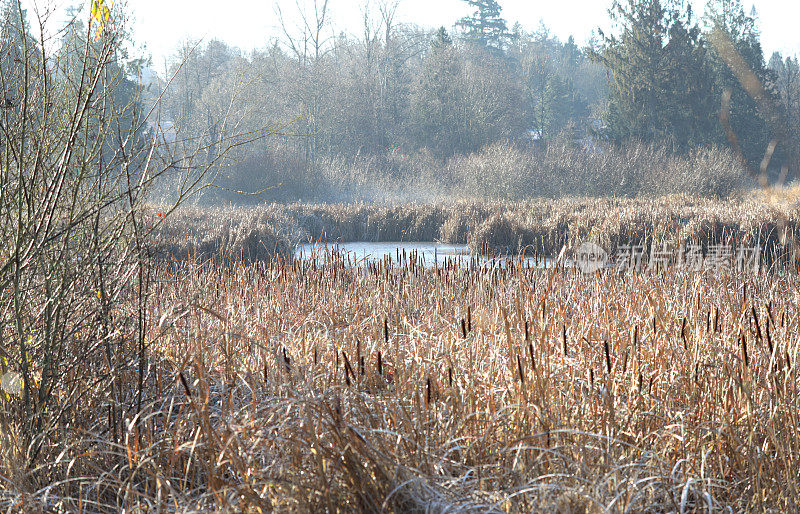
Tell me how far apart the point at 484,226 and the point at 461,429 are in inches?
345

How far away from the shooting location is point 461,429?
227 cm

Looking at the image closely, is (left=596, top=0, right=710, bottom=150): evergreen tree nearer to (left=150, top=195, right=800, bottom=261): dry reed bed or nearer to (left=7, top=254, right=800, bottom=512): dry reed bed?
(left=150, top=195, right=800, bottom=261): dry reed bed

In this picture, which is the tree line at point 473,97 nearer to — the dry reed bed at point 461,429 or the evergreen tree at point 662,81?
the evergreen tree at point 662,81

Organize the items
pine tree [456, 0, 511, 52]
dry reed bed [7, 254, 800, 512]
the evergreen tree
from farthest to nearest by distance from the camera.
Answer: pine tree [456, 0, 511, 52] → the evergreen tree → dry reed bed [7, 254, 800, 512]

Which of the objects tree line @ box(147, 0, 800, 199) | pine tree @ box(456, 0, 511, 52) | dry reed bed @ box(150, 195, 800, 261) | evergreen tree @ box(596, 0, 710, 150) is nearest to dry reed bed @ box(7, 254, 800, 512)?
dry reed bed @ box(150, 195, 800, 261)

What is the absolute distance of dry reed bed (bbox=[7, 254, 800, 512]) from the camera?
171 centimetres

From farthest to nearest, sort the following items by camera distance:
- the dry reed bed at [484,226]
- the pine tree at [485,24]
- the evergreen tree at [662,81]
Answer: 1. the pine tree at [485,24]
2. the evergreen tree at [662,81]
3. the dry reed bed at [484,226]

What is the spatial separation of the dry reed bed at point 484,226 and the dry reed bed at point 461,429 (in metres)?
4.26

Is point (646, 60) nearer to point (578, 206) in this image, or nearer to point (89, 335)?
point (578, 206)

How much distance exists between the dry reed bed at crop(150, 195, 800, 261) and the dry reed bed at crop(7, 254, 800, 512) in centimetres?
426

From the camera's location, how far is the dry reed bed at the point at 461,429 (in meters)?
1.71

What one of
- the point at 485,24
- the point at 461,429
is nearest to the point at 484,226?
the point at 461,429

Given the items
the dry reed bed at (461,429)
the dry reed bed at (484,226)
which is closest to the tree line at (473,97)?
the dry reed bed at (484,226)

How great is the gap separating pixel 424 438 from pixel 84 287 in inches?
56.6
